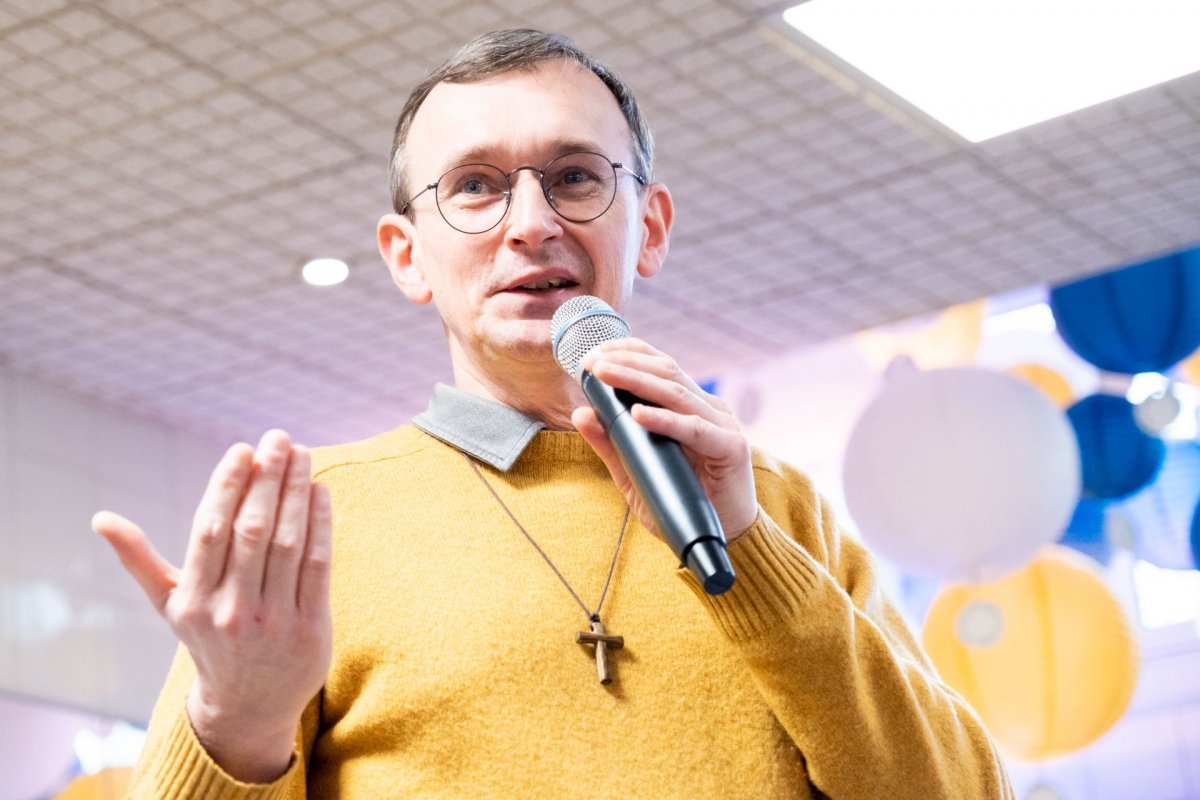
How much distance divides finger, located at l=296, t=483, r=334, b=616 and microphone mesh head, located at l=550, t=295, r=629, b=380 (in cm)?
30

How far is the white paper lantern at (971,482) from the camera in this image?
14.1 feet

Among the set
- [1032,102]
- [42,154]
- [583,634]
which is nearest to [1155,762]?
[1032,102]

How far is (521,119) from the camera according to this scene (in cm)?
135

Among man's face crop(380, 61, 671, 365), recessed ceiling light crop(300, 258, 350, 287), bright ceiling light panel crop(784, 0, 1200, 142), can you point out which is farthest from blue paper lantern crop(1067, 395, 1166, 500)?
man's face crop(380, 61, 671, 365)

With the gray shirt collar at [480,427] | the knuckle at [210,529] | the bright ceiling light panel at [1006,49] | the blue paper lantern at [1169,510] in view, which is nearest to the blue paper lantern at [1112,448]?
the blue paper lantern at [1169,510]

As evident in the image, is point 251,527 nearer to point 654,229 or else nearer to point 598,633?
point 598,633

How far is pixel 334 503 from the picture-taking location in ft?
4.16

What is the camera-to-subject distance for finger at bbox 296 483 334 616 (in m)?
0.90

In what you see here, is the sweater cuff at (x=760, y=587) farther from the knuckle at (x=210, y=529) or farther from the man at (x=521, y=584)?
the knuckle at (x=210, y=529)

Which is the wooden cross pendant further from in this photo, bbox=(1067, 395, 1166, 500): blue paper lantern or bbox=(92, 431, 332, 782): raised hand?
bbox=(1067, 395, 1166, 500): blue paper lantern

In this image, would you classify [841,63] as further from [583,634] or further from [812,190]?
[583,634]

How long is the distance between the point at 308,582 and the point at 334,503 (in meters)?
0.36

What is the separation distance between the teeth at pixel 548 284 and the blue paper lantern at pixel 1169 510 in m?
3.35

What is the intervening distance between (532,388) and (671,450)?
36 cm
